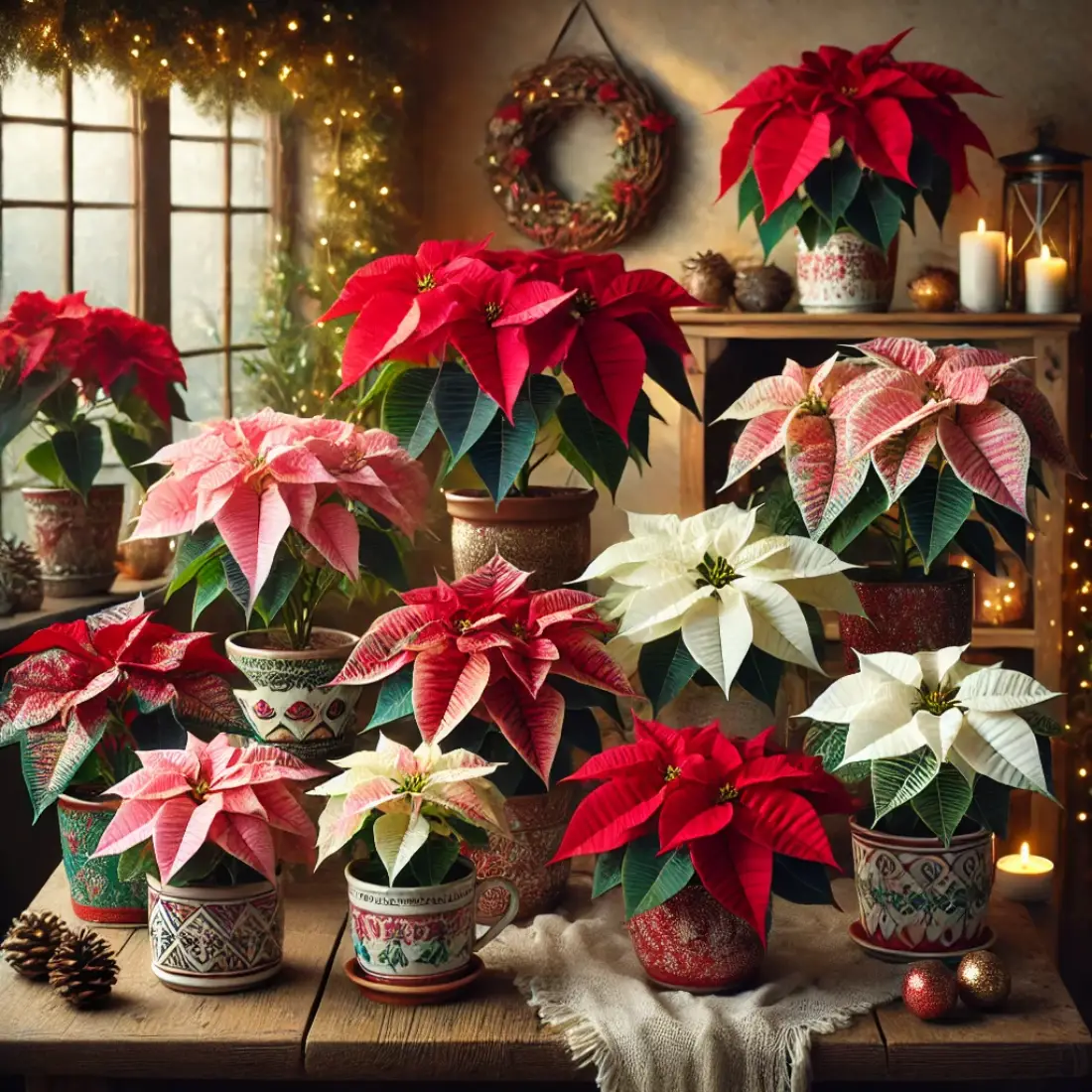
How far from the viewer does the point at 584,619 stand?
128 cm

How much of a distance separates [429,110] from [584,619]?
8.01ft

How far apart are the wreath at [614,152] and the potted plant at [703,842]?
2.24m

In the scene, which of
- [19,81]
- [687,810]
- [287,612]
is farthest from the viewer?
[19,81]

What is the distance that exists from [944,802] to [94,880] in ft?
2.48

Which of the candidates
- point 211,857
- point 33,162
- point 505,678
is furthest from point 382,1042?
point 33,162

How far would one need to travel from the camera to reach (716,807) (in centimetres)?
115

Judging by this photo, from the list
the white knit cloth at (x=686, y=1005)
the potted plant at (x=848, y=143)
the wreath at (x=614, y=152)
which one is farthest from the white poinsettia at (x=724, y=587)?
the wreath at (x=614, y=152)

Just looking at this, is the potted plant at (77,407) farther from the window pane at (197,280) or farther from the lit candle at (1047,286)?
the lit candle at (1047,286)

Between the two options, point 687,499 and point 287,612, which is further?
point 687,499

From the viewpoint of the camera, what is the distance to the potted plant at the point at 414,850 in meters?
1.16

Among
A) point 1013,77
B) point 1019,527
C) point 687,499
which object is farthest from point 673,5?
point 1019,527

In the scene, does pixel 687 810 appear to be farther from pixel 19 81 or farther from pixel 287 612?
pixel 19 81

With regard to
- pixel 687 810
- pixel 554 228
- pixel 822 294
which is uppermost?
pixel 554 228

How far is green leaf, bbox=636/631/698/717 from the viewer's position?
1.27m
